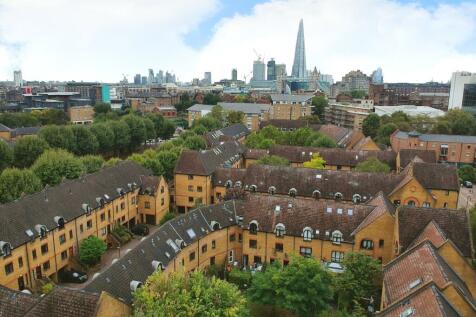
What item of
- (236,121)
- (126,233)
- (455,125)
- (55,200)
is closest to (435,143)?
(455,125)

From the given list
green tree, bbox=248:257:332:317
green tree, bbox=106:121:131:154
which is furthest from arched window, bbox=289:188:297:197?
green tree, bbox=106:121:131:154

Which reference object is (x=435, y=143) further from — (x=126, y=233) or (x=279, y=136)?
(x=126, y=233)

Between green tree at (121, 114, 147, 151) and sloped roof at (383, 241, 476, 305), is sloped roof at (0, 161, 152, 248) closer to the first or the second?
sloped roof at (383, 241, 476, 305)

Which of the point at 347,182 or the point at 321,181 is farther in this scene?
the point at 321,181

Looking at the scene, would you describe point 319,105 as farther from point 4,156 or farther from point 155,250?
point 155,250

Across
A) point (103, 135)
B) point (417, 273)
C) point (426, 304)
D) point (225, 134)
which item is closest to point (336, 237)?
point (417, 273)

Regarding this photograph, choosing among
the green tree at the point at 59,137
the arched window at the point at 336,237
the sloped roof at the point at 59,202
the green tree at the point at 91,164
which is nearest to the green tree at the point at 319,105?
the green tree at the point at 59,137
